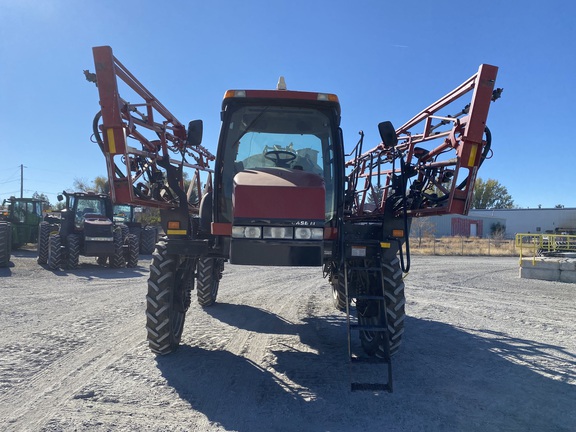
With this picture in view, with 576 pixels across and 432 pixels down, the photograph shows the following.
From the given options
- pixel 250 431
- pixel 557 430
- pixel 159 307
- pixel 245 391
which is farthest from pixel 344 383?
pixel 159 307

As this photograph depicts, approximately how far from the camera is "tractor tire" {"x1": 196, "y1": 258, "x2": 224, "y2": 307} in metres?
8.41

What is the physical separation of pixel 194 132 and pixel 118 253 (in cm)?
1116

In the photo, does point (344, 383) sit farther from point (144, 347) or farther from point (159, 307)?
point (144, 347)

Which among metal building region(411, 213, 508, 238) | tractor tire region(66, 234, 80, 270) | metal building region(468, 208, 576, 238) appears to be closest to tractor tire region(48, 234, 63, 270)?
tractor tire region(66, 234, 80, 270)

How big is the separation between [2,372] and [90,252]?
1016cm

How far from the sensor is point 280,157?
541 centimetres

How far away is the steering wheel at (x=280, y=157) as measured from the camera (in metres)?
5.38

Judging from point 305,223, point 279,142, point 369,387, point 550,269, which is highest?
point 279,142

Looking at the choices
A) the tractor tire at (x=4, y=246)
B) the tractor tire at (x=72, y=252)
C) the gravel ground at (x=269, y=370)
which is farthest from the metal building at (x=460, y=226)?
the gravel ground at (x=269, y=370)

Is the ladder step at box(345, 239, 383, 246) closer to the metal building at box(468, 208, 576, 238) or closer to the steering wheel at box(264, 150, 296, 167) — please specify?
the steering wheel at box(264, 150, 296, 167)

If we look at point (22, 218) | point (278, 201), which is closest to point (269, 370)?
point (278, 201)

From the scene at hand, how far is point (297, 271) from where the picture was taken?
1603cm

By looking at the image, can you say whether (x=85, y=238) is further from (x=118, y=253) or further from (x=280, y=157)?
(x=280, y=157)

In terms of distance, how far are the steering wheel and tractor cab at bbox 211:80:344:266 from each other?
12 millimetres
